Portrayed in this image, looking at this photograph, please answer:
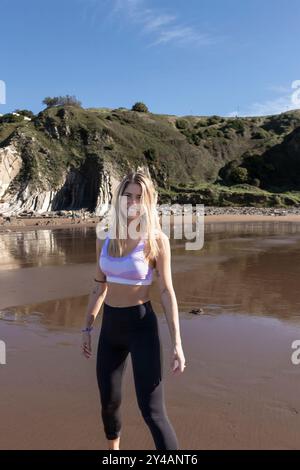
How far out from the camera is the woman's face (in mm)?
2949

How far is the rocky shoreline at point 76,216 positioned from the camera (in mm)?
30344

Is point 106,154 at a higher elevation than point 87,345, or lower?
higher

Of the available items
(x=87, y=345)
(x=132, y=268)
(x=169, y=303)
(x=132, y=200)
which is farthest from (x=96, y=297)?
(x=132, y=200)

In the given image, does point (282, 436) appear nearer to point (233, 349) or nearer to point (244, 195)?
point (233, 349)

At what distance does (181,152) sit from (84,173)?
14766mm

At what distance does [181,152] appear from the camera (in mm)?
54719

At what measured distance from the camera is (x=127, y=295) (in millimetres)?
2855

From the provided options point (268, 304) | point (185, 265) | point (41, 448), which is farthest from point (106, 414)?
point (185, 265)

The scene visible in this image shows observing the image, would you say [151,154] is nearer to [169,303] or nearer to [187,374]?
[187,374]

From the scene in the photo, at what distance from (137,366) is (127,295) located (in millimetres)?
436

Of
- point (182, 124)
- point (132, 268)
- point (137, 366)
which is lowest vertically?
point (137, 366)

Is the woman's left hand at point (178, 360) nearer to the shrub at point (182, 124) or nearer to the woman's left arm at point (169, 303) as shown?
the woman's left arm at point (169, 303)

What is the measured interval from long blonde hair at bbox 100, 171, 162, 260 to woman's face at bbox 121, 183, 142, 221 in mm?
20

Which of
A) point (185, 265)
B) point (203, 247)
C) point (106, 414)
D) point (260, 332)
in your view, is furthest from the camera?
point (203, 247)
